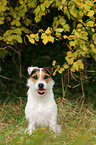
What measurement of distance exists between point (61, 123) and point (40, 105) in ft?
2.75

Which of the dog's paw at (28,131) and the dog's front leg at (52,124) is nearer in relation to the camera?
the dog's paw at (28,131)

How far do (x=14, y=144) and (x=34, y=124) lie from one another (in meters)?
0.79

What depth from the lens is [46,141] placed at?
4.48 metres

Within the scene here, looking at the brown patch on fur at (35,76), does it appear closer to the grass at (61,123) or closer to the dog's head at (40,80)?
the dog's head at (40,80)

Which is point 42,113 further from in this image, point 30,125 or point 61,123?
point 61,123

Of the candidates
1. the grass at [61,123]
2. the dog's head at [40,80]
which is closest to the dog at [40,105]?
the dog's head at [40,80]

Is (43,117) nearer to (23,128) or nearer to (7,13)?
(23,128)

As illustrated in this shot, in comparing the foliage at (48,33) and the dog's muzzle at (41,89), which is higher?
the foliage at (48,33)

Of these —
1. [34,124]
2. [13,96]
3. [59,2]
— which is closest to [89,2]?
[59,2]

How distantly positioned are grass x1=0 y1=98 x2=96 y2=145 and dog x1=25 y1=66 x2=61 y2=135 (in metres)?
0.16

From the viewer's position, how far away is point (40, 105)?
194 inches

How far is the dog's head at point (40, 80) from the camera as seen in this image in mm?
4684

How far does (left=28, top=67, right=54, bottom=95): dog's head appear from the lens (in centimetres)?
468

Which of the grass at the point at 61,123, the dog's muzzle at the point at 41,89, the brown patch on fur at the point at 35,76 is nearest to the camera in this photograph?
the grass at the point at 61,123
